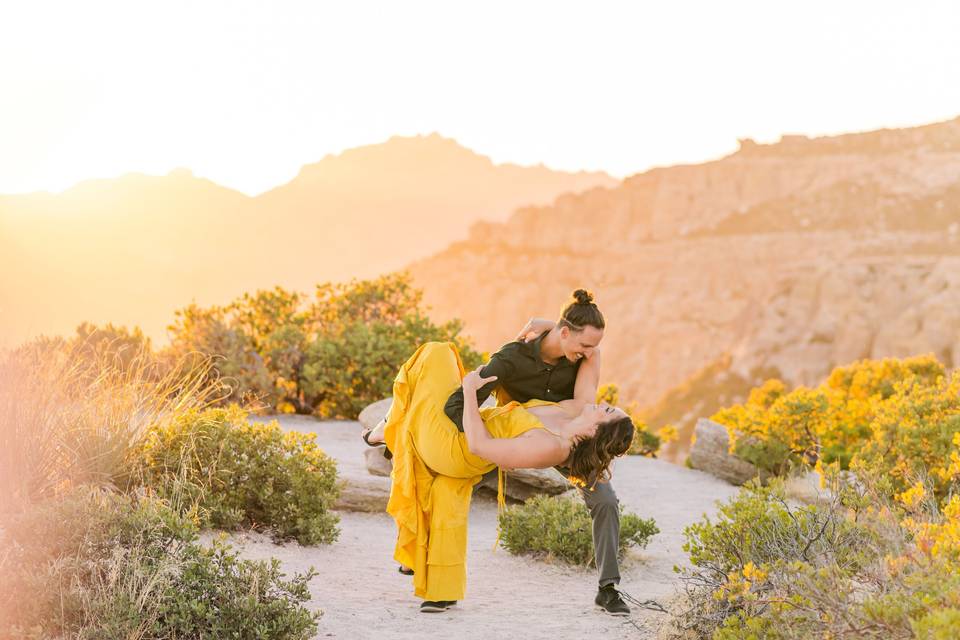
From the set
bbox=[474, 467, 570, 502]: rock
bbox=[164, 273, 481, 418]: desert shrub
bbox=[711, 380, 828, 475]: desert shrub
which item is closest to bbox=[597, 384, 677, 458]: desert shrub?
bbox=[711, 380, 828, 475]: desert shrub

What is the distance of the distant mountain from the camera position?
1031cm

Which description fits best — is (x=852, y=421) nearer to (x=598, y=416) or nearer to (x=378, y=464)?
(x=378, y=464)

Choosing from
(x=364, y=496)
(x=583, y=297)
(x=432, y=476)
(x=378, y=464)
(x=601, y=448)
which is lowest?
(x=364, y=496)

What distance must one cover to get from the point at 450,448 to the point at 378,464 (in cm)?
431

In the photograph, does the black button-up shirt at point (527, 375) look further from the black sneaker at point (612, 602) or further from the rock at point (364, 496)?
the rock at point (364, 496)

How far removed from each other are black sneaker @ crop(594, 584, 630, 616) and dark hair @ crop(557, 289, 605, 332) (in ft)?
5.53

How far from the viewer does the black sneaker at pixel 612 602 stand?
560 cm

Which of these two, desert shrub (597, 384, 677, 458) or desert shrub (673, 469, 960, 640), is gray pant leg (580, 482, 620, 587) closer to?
desert shrub (673, 469, 960, 640)

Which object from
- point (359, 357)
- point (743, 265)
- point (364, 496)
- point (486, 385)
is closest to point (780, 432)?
point (364, 496)

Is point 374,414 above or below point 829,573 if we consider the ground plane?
below

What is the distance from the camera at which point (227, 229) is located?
105438mm

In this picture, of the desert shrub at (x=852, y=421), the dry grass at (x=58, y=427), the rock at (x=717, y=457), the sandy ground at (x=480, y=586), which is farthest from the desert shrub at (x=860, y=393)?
the dry grass at (x=58, y=427)

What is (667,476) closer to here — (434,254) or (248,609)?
(248,609)

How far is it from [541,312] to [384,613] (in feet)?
269
